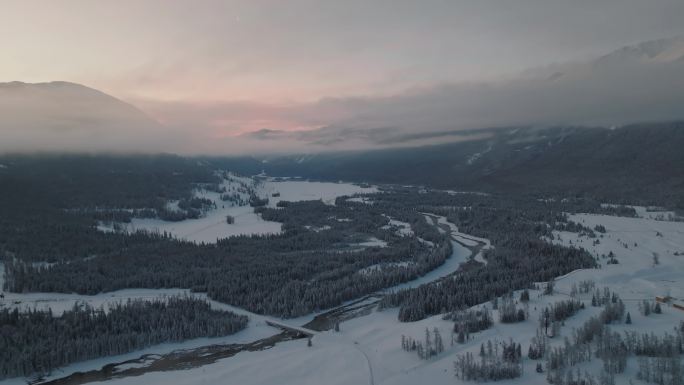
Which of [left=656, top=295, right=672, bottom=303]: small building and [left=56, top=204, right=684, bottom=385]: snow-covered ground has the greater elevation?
[left=656, top=295, right=672, bottom=303]: small building

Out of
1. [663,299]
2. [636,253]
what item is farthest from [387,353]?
[636,253]

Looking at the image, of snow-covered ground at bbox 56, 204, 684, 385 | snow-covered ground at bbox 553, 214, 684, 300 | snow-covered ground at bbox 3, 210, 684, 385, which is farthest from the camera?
snow-covered ground at bbox 553, 214, 684, 300

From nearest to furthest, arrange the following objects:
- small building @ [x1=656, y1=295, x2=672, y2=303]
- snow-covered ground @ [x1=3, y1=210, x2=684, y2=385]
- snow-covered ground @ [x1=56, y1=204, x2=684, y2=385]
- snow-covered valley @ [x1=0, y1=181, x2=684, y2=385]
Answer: snow-covered ground @ [x1=56, y1=204, x2=684, y2=385], snow-covered ground @ [x1=3, y1=210, x2=684, y2=385], snow-covered valley @ [x1=0, y1=181, x2=684, y2=385], small building @ [x1=656, y1=295, x2=672, y2=303]

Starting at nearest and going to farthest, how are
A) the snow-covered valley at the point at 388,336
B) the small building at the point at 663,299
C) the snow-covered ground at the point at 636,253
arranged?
the snow-covered valley at the point at 388,336
the small building at the point at 663,299
the snow-covered ground at the point at 636,253

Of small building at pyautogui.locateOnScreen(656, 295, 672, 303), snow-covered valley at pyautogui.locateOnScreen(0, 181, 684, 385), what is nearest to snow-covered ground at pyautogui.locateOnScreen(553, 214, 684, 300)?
snow-covered valley at pyautogui.locateOnScreen(0, 181, 684, 385)

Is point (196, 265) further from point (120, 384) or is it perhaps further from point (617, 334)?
point (617, 334)

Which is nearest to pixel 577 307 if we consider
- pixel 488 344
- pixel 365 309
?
pixel 488 344

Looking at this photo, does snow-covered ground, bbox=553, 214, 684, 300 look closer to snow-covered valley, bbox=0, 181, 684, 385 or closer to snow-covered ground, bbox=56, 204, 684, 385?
snow-covered valley, bbox=0, 181, 684, 385

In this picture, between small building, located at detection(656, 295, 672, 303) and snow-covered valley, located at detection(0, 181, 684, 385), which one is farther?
small building, located at detection(656, 295, 672, 303)

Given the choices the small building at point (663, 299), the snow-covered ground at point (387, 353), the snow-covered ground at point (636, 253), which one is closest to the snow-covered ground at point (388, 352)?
the snow-covered ground at point (387, 353)

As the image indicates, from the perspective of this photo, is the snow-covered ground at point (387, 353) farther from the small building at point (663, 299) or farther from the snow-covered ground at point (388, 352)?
the small building at point (663, 299)

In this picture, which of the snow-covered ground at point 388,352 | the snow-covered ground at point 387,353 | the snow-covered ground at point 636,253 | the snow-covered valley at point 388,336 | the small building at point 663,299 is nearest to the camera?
the snow-covered ground at point 387,353

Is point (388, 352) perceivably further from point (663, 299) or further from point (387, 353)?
point (663, 299)
